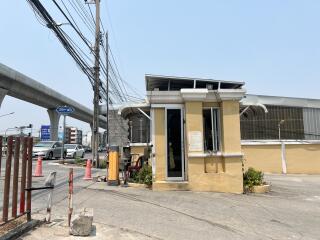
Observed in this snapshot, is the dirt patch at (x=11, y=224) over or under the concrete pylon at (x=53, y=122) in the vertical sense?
under

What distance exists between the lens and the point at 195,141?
13750mm

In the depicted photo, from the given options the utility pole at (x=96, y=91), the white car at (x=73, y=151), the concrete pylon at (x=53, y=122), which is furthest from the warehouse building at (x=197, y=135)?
the concrete pylon at (x=53, y=122)

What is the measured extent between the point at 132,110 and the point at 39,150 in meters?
19.6

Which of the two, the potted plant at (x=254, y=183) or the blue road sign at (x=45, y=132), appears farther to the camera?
the blue road sign at (x=45, y=132)

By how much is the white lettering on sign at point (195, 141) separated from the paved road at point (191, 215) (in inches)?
57.5

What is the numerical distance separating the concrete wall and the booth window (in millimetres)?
11679

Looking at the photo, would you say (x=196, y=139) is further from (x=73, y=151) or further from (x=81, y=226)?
(x=73, y=151)

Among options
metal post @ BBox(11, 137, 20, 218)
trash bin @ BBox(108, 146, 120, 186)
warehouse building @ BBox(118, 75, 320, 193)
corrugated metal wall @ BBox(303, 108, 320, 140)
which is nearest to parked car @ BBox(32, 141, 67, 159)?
corrugated metal wall @ BBox(303, 108, 320, 140)

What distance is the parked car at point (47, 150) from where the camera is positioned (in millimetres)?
33188

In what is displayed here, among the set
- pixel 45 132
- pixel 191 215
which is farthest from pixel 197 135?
pixel 45 132

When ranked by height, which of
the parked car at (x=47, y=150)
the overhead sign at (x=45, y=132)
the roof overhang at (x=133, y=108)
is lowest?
the parked car at (x=47, y=150)

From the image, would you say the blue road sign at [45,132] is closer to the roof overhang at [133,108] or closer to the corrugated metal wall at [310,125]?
the corrugated metal wall at [310,125]

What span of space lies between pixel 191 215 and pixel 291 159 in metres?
17.3

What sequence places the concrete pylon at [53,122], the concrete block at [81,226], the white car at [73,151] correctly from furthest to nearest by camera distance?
the concrete pylon at [53,122]
the white car at [73,151]
the concrete block at [81,226]
